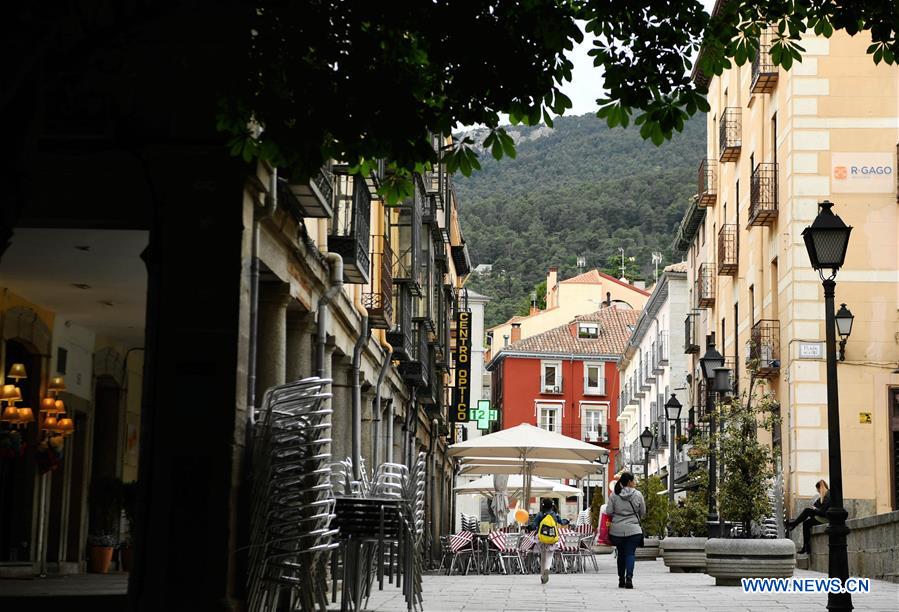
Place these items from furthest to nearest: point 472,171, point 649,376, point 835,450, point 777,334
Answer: point 649,376 < point 777,334 < point 835,450 < point 472,171

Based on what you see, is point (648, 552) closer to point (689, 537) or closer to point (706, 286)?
point (706, 286)

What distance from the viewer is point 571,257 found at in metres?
119

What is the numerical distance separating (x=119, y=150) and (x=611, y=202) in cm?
11010

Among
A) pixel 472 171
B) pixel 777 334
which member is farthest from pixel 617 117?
pixel 777 334

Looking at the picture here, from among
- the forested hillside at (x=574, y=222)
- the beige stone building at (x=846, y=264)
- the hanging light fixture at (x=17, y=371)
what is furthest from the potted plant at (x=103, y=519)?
the forested hillside at (x=574, y=222)

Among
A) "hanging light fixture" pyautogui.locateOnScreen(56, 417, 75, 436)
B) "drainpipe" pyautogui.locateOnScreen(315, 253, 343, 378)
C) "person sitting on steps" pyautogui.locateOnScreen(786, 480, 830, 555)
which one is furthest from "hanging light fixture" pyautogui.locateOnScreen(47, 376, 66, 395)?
"person sitting on steps" pyautogui.locateOnScreen(786, 480, 830, 555)

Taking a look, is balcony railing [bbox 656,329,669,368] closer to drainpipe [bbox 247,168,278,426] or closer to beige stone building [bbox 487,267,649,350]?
beige stone building [bbox 487,267,649,350]

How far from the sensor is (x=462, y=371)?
4994 centimetres

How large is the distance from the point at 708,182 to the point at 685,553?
19590 millimetres

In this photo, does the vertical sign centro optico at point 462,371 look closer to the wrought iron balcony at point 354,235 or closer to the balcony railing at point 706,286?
the balcony railing at point 706,286

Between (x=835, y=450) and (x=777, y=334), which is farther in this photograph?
(x=777, y=334)

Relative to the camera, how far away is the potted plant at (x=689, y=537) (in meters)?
25.4

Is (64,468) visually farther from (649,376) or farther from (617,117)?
(649,376)

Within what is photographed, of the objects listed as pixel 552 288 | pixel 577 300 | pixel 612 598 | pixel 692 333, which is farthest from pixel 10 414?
pixel 552 288
